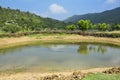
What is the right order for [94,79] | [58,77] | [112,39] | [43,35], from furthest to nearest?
[43,35] → [112,39] → [58,77] → [94,79]

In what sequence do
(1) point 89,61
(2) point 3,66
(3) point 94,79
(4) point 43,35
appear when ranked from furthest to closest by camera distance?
1. (4) point 43,35
2. (1) point 89,61
3. (2) point 3,66
4. (3) point 94,79

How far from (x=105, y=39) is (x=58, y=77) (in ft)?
120

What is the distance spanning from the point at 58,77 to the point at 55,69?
5.65 metres

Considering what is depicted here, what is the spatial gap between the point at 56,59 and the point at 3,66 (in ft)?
23.7

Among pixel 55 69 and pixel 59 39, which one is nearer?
pixel 55 69

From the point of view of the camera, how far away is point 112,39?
54.8 metres

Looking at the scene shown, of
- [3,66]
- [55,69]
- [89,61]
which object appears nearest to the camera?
[55,69]

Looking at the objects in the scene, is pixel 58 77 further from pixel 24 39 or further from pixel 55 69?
pixel 24 39

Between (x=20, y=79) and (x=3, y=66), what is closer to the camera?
(x=20, y=79)

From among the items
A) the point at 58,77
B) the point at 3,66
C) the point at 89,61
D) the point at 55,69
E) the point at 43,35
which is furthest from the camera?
the point at 43,35

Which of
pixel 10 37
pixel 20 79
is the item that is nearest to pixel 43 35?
pixel 10 37

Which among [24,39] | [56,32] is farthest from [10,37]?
[56,32]

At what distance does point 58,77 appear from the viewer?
2084cm

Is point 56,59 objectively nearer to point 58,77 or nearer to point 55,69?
point 55,69
